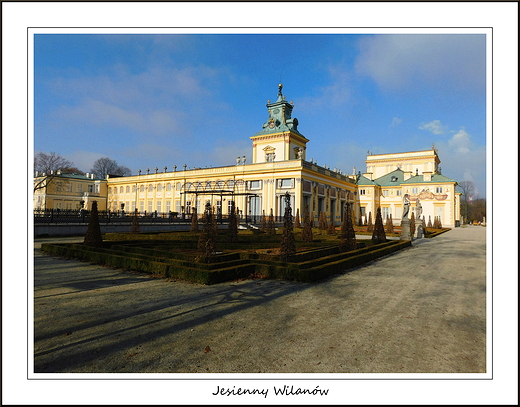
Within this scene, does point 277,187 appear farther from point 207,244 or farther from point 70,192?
point 70,192

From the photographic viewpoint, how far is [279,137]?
140 feet

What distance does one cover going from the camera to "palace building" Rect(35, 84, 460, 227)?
37938 millimetres

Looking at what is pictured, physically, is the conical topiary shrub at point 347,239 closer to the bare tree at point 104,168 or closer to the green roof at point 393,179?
the green roof at point 393,179

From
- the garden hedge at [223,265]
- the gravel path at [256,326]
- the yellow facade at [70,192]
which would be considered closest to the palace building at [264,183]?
the yellow facade at [70,192]

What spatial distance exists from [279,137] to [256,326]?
40.1 metres

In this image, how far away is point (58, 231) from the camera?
20594 millimetres

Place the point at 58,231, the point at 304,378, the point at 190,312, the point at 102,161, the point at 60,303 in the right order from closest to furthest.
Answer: the point at 304,378 → the point at 190,312 → the point at 60,303 → the point at 58,231 → the point at 102,161

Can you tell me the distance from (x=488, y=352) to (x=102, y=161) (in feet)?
257

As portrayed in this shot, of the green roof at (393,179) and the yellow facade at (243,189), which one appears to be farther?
the green roof at (393,179)

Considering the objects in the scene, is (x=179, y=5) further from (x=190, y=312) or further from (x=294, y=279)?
(x=294, y=279)

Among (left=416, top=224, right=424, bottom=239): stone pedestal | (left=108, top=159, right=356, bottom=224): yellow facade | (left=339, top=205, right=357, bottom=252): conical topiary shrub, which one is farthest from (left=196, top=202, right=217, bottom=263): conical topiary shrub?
(left=416, top=224, right=424, bottom=239): stone pedestal

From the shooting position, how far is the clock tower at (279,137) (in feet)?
138

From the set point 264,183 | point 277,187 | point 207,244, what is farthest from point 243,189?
point 207,244

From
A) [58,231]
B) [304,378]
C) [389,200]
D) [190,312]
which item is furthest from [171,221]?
[389,200]
